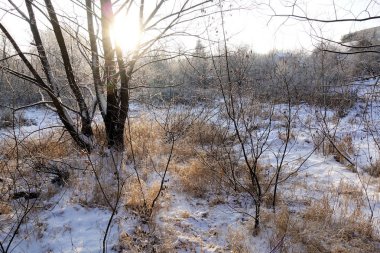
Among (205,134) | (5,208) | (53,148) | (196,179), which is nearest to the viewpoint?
(5,208)

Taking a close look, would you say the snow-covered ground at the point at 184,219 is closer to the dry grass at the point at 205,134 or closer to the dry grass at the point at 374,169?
the dry grass at the point at 374,169

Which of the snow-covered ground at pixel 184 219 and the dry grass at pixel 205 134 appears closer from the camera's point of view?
the snow-covered ground at pixel 184 219

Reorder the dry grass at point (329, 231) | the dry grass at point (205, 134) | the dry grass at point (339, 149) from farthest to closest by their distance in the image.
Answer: the dry grass at point (205, 134) < the dry grass at point (339, 149) < the dry grass at point (329, 231)

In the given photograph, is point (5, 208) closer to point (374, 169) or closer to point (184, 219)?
point (184, 219)

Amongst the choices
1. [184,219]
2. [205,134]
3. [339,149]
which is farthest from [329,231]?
[205,134]

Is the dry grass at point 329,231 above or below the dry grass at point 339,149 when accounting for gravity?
below

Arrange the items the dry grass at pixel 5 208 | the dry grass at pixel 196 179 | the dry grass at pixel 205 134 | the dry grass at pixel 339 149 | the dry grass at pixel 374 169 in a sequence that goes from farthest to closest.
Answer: the dry grass at pixel 205 134
the dry grass at pixel 339 149
the dry grass at pixel 374 169
the dry grass at pixel 196 179
the dry grass at pixel 5 208

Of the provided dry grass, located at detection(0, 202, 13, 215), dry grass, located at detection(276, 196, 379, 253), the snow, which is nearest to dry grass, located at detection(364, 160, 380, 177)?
dry grass, located at detection(276, 196, 379, 253)

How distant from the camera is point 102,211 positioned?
10.8 feet

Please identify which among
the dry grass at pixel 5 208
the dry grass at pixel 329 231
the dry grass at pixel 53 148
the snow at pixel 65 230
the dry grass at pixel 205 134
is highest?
the dry grass at pixel 53 148

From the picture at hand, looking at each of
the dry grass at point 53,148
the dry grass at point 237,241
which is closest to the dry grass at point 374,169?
the dry grass at point 237,241

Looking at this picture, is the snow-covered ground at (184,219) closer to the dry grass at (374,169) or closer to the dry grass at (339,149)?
the dry grass at (374,169)

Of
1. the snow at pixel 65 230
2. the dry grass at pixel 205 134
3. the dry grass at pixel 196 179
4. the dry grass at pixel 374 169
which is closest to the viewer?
the snow at pixel 65 230

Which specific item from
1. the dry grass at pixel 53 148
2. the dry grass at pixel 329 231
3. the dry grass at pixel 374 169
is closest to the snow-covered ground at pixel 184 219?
the dry grass at pixel 329 231
